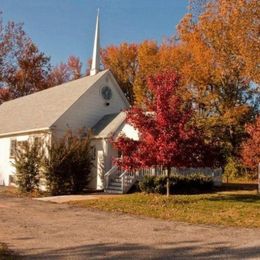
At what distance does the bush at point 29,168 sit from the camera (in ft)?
84.5

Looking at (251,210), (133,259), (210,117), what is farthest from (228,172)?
(133,259)

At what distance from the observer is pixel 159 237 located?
11.4 meters

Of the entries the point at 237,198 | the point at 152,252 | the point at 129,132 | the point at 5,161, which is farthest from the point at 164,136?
the point at 5,161

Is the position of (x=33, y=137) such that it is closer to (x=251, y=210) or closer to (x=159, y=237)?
(x=251, y=210)

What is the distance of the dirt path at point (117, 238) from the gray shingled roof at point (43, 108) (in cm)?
1346

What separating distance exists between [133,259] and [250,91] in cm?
3469

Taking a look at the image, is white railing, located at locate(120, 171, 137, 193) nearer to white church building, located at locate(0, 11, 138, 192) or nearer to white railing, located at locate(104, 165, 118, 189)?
white church building, located at locate(0, 11, 138, 192)

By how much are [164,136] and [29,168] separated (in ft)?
32.2

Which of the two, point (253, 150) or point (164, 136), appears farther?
point (253, 150)

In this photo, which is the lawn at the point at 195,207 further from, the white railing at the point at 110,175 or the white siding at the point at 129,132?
the white siding at the point at 129,132

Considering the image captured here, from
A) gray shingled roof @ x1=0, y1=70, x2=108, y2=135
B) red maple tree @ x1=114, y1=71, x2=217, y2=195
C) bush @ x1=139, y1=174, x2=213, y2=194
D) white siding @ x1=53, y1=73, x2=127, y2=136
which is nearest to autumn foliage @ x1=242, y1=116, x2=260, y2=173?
bush @ x1=139, y1=174, x2=213, y2=194

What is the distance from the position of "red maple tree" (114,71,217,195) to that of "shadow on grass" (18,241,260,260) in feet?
30.2

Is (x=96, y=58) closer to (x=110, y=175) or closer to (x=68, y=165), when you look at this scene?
(x=110, y=175)

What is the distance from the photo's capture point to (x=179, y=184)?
967 inches
